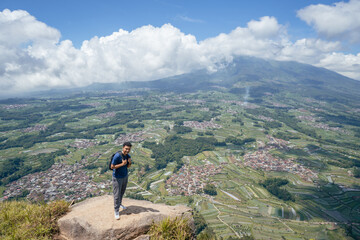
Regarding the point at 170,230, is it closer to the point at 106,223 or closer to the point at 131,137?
the point at 106,223

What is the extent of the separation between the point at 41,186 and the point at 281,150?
95.1 m

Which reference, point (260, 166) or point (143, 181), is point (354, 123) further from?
point (143, 181)

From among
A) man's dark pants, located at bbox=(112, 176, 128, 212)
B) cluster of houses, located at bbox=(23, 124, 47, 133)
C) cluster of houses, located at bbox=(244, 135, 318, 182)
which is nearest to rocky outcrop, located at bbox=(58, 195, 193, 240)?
man's dark pants, located at bbox=(112, 176, 128, 212)

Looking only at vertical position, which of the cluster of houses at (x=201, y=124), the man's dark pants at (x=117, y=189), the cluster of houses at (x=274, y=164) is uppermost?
the man's dark pants at (x=117, y=189)

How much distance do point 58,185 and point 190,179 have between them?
41447mm

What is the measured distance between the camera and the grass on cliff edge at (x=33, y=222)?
729 cm

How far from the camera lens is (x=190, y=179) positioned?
2216 inches

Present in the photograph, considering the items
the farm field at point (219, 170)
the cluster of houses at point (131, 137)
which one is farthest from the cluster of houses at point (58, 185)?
the cluster of houses at point (131, 137)

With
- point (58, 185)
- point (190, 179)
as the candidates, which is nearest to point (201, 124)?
point (190, 179)

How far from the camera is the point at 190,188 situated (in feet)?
168

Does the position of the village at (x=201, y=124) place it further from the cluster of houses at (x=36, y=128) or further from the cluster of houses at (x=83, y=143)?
the cluster of houses at (x=36, y=128)

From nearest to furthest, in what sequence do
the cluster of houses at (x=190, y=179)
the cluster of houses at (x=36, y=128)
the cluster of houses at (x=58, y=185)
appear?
the cluster of houses at (x=58, y=185)
the cluster of houses at (x=190, y=179)
the cluster of houses at (x=36, y=128)

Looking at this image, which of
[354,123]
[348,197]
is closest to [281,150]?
[348,197]

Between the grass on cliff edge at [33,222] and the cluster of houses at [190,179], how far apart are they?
43.5 meters
